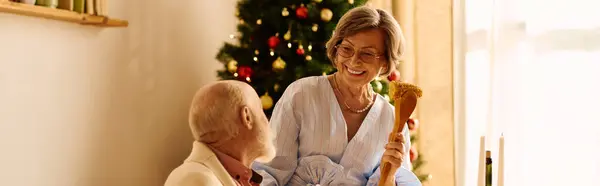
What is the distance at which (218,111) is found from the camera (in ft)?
4.87

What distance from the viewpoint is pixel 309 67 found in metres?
2.96

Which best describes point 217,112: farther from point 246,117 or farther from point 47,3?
point 47,3

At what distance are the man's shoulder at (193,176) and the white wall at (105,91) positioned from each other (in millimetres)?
1142

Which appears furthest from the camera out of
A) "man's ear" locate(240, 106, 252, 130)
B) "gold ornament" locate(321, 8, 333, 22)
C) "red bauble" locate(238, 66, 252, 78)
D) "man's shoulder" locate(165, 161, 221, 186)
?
"red bauble" locate(238, 66, 252, 78)

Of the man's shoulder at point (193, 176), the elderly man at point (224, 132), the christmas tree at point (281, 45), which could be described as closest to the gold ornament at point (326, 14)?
the christmas tree at point (281, 45)

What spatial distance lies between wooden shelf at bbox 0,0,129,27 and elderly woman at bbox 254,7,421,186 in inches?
30.8

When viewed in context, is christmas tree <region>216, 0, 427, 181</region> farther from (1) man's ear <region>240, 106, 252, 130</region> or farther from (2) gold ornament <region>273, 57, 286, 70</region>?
(1) man's ear <region>240, 106, 252, 130</region>

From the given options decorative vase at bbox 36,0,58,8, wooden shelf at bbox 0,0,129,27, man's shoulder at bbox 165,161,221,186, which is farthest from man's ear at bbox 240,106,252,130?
decorative vase at bbox 36,0,58,8

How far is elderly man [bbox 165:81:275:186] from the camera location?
1.48 meters

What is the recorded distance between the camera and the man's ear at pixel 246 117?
1.51m
